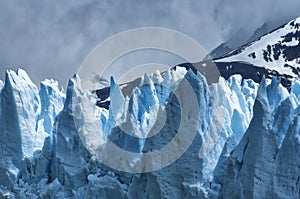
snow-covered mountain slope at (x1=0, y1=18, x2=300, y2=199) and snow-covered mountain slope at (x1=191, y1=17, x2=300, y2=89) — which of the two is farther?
snow-covered mountain slope at (x1=191, y1=17, x2=300, y2=89)

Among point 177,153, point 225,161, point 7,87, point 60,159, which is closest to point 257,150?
point 225,161

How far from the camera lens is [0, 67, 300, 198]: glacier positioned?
56.7ft

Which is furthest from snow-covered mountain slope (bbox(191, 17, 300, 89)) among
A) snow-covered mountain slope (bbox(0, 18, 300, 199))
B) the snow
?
snow-covered mountain slope (bbox(0, 18, 300, 199))

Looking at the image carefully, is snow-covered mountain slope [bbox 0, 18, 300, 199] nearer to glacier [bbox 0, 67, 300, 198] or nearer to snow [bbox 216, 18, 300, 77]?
glacier [bbox 0, 67, 300, 198]

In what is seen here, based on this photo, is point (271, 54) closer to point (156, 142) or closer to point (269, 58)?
point (269, 58)

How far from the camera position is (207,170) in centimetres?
1892

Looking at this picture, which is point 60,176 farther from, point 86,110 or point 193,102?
point 193,102

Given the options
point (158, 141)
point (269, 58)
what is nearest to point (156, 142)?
point (158, 141)

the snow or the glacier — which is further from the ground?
the snow

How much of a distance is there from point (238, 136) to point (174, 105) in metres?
3.35

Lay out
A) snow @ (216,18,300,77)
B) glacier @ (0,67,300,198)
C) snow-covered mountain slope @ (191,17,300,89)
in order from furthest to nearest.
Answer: snow @ (216,18,300,77)
snow-covered mountain slope @ (191,17,300,89)
glacier @ (0,67,300,198)

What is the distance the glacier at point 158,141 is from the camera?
17281 millimetres

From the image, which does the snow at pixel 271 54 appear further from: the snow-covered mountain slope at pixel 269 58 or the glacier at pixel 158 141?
the glacier at pixel 158 141

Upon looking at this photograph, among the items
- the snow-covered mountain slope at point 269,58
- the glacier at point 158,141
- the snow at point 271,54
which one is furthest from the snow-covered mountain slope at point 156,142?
the snow at point 271,54
